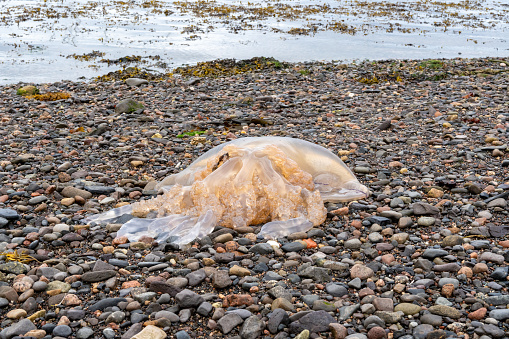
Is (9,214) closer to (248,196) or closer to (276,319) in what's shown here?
(248,196)

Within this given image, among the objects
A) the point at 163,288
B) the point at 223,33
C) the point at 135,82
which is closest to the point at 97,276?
the point at 163,288

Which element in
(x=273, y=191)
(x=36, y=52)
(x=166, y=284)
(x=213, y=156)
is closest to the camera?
(x=166, y=284)

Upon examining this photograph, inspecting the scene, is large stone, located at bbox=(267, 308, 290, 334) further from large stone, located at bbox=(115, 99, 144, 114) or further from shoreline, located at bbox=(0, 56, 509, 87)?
shoreline, located at bbox=(0, 56, 509, 87)

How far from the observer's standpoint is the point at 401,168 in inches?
246

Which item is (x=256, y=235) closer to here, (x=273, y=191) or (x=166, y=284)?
(x=273, y=191)

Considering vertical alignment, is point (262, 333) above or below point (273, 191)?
below

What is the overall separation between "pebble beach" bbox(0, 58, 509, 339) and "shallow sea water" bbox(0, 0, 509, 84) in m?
7.52

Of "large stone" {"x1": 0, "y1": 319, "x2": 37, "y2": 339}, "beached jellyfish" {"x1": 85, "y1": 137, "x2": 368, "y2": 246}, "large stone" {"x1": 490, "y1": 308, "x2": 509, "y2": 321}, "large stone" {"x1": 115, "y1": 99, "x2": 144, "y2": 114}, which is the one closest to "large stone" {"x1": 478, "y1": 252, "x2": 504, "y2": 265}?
"large stone" {"x1": 490, "y1": 308, "x2": 509, "y2": 321}

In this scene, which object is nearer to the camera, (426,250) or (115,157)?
(426,250)

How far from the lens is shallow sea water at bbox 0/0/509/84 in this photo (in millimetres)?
17047

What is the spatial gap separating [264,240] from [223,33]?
19162 millimetres

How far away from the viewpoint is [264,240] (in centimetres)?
454

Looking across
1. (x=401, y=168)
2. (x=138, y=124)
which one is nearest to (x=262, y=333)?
(x=401, y=168)

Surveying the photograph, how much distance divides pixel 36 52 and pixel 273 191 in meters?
16.2
